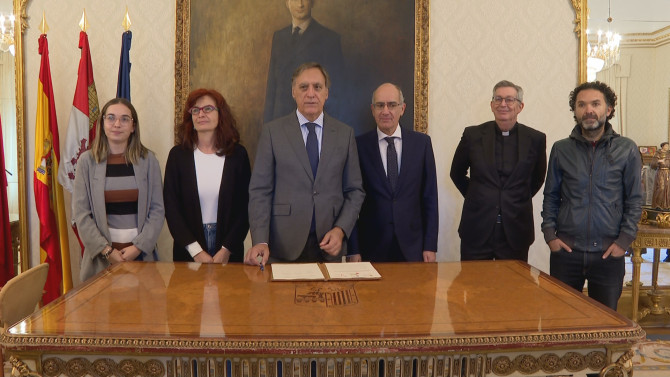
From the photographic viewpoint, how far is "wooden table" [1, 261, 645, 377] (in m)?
1.47

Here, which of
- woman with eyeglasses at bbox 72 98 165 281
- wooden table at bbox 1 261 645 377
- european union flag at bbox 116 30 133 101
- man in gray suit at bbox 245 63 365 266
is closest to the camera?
wooden table at bbox 1 261 645 377

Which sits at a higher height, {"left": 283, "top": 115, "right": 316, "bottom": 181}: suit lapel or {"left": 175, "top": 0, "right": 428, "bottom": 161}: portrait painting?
{"left": 175, "top": 0, "right": 428, "bottom": 161}: portrait painting

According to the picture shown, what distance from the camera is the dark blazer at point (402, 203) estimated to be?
116 inches

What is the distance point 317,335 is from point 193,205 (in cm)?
167

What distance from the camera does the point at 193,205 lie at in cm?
294

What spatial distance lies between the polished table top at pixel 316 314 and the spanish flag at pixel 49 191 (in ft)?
5.88

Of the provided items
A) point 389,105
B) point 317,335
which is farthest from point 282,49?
point 317,335

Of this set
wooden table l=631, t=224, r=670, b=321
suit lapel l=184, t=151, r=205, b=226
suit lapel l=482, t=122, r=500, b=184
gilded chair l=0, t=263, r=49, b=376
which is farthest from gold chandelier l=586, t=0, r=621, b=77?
gilded chair l=0, t=263, r=49, b=376

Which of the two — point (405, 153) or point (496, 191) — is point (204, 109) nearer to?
point (405, 153)

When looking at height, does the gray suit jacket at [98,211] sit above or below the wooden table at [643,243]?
above

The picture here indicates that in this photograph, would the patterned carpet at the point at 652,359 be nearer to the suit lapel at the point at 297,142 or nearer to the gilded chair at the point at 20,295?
the suit lapel at the point at 297,142

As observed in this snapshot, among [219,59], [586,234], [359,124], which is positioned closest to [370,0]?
[359,124]

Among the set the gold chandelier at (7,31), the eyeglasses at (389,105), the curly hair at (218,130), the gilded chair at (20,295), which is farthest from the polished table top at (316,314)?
the gold chandelier at (7,31)

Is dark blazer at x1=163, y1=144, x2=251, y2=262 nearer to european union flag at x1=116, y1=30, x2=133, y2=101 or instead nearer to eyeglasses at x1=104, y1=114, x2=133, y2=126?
eyeglasses at x1=104, y1=114, x2=133, y2=126
